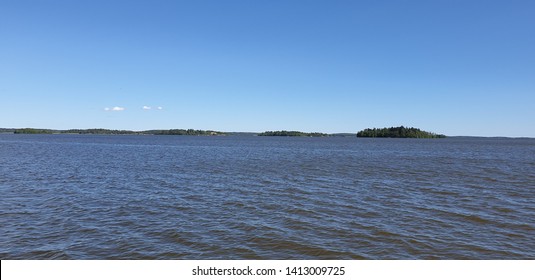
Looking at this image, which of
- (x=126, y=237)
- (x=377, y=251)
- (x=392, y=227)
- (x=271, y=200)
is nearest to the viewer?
(x=377, y=251)

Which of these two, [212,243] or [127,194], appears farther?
[127,194]

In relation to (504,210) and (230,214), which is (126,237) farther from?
(504,210)

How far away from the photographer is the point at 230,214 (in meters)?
17.5

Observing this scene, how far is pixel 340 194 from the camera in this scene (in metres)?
23.6

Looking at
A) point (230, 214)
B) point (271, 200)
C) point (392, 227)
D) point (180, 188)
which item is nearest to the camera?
point (392, 227)

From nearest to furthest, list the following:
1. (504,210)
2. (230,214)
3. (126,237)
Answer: (126,237), (230,214), (504,210)
